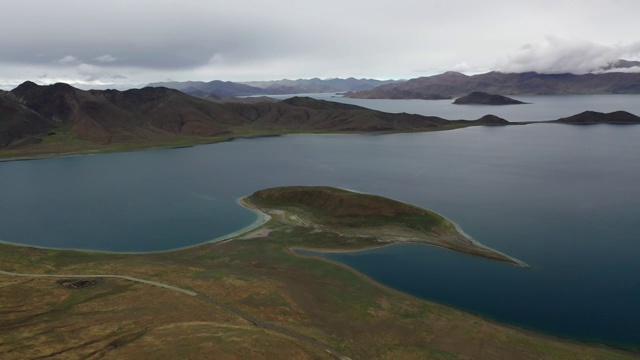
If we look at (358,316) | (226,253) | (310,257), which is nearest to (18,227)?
(226,253)

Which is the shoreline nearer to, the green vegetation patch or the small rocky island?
the small rocky island

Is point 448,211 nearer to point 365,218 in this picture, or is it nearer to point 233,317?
point 365,218

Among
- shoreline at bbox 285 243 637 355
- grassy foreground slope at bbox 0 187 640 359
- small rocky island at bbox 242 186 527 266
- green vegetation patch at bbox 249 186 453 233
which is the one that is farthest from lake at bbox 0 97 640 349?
green vegetation patch at bbox 249 186 453 233

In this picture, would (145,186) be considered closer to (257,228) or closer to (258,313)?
(257,228)

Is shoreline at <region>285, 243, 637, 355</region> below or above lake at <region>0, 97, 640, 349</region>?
below

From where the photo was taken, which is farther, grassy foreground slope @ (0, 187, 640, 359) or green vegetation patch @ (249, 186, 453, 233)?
green vegetation patch @ (249, 186, 453, 233)

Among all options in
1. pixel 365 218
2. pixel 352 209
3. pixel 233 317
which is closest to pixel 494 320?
pixel 233 317
